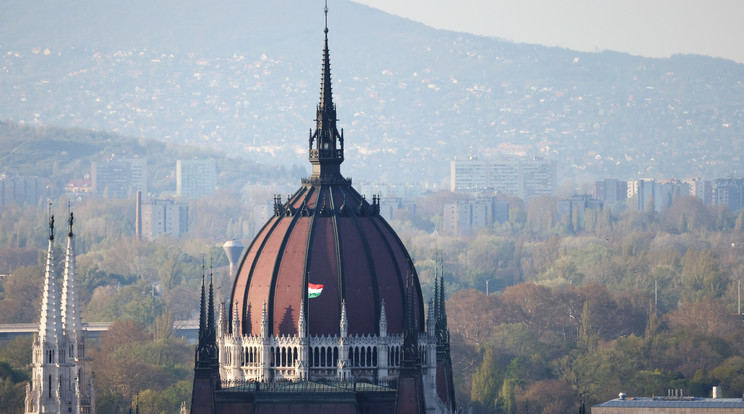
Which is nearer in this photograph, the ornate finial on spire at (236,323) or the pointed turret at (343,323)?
the pointed turret at (343,323)

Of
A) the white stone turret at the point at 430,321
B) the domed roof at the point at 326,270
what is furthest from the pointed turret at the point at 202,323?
the white stone turret at the point at 430,321

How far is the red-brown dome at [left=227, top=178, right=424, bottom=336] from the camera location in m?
88.9

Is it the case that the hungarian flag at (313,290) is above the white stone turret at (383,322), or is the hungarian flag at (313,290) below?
above

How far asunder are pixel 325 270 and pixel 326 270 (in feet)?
0.12

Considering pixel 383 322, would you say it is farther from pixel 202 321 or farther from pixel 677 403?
pixel 677 403

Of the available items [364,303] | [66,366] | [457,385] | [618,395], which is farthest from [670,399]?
[66,366]

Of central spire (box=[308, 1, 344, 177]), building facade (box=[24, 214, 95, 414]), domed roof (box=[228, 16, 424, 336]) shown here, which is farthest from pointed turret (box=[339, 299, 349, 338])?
building facade (box=[24, 214, 95, 414])

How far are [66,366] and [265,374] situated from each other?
1103 cm

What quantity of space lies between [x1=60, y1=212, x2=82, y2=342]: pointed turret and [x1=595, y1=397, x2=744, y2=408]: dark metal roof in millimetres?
52450

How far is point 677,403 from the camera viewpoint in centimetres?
12862

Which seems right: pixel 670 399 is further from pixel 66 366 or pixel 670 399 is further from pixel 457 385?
pixel 66 366

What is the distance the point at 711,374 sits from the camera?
160375 millimetres

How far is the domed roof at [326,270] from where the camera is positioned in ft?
292

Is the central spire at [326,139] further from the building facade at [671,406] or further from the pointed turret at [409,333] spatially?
the building facade at [671,406]
